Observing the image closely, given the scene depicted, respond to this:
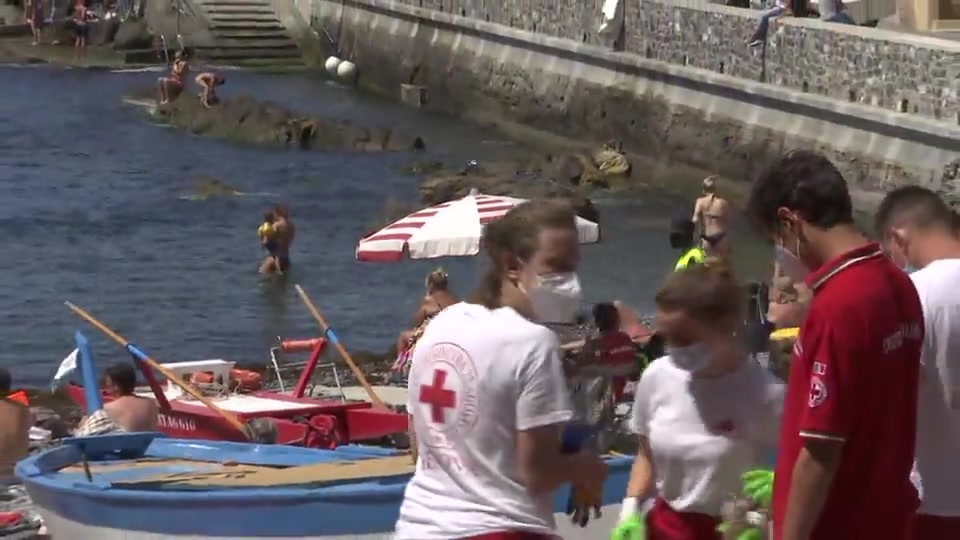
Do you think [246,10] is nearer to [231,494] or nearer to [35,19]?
[35,19]

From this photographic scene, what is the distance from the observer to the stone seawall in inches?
900

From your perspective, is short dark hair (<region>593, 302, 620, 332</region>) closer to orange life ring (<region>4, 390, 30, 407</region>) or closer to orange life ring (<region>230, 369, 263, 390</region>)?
orange life ring (<region>230, 369, 263, 390</region>)

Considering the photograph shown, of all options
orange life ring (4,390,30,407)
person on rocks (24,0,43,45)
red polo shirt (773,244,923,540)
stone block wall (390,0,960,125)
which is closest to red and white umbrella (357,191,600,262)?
orange life ring (4,390,30,407)

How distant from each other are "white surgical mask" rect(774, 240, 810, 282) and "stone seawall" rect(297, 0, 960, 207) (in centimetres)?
1805

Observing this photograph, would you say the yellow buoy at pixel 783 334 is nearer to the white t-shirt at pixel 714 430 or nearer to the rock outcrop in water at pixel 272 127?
the white t-shirt at pixel 714 430

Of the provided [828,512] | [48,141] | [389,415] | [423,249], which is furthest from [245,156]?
[828,512]

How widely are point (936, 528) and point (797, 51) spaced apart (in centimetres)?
2145

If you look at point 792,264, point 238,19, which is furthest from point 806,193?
point 238,19

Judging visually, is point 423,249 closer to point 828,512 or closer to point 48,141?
point 828,512

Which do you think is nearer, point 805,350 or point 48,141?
point 805,350

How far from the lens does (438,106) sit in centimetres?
4134

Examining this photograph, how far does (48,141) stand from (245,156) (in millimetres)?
4575

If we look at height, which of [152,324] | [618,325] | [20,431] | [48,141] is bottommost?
[48,141]

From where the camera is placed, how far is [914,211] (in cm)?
487
